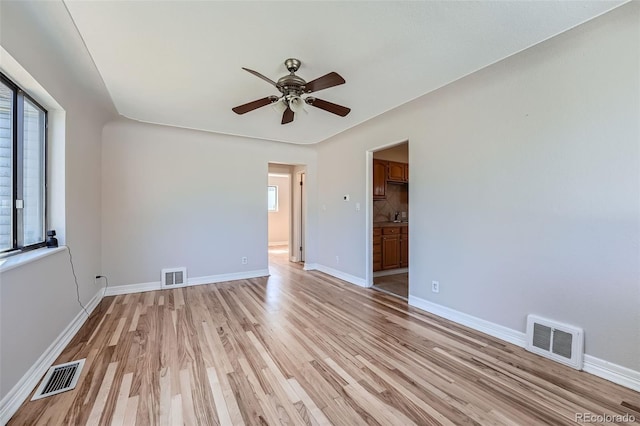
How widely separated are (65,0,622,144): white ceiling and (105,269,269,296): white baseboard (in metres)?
2.63

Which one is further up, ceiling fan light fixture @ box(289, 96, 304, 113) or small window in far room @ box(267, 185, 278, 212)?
ceiling fan light fixture @ box(289, 96, 304, 113)

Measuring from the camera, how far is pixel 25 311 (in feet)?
5.88

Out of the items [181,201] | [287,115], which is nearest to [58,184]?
[181,201]

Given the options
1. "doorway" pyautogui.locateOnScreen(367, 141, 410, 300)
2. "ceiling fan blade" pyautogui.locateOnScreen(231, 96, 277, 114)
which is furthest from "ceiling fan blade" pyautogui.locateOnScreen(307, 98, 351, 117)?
"doorway" pyautogui.locateOnScreen(367, 141, 410, 300)

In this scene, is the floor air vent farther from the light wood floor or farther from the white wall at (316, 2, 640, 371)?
the white wall at (316, 2, 640, 371)

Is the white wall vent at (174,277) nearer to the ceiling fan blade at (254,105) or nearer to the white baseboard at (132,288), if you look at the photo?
the white baseboard at (132,288)

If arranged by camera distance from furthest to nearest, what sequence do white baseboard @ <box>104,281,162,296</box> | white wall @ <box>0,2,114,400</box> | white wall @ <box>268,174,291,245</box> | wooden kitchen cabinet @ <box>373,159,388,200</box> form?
white wall @ <box>268,174,291,245</box>
wooden kitchen cabinet @ <box>373,159,388,200</box>
white baseboard @ <box>104,281,162,296</box>
white wall @ <box>0,2,114,400</box>

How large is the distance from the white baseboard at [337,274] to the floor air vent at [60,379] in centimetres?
333

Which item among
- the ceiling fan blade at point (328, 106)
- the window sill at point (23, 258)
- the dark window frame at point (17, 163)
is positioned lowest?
the window sill at point (23, 258)

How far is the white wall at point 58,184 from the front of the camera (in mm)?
1612

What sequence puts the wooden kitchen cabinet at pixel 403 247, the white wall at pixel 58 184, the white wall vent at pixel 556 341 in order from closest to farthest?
1. the white wall at pixel 58 184
2. the white wall vent at pixel 556 341
3. the wooden kitchen cabinet at pixel 403 247

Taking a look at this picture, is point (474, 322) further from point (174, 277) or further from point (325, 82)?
point (174, 277)

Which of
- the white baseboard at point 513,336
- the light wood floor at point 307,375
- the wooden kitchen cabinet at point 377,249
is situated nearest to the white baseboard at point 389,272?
the wooden kitchen cabinet at point 377,249

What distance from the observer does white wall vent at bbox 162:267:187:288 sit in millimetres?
4059
